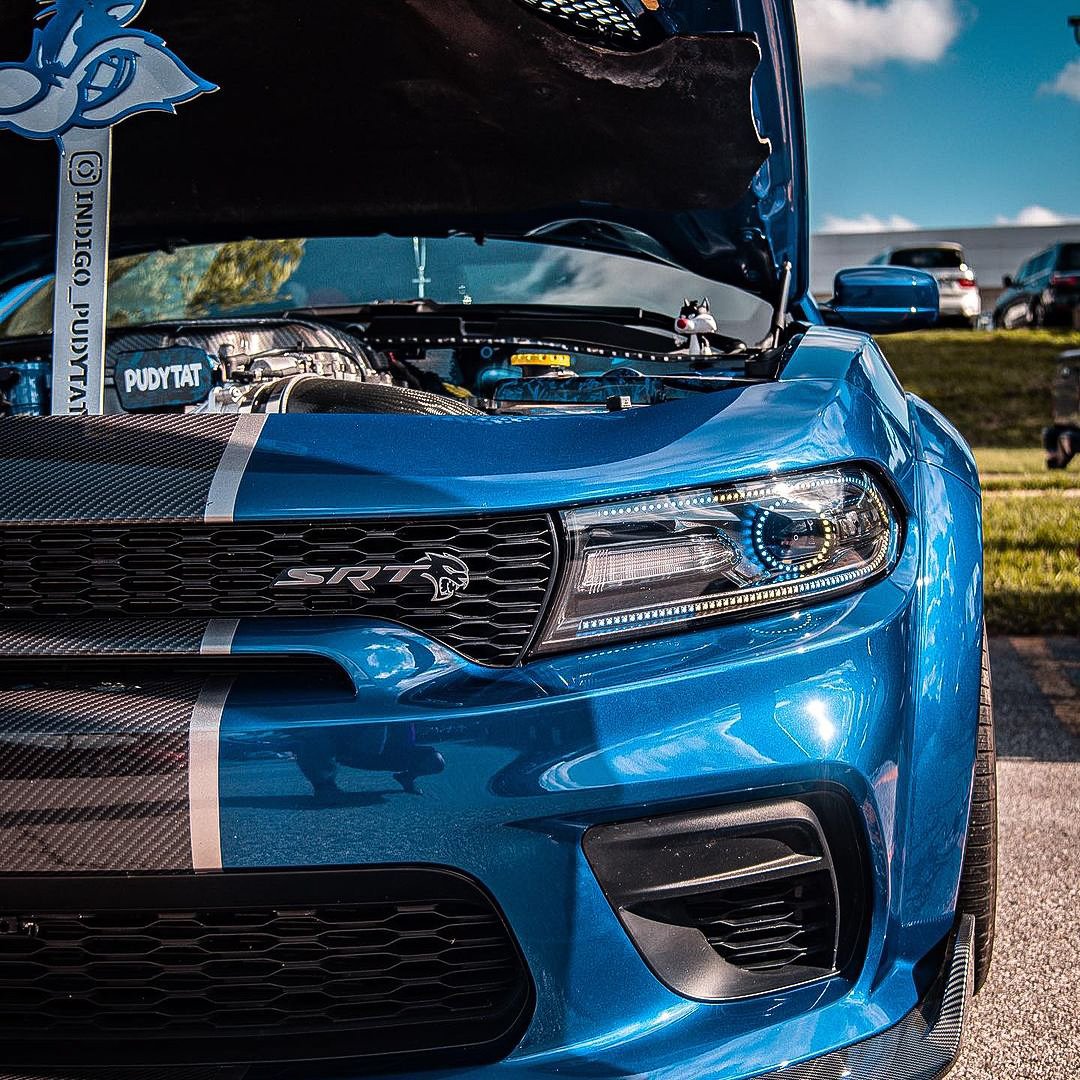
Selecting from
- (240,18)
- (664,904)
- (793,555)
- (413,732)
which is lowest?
(664,904)

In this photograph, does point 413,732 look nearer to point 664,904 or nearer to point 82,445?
point 664,904

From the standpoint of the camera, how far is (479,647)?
1.17 meters

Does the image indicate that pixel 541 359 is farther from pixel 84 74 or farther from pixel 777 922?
pixel 777 922

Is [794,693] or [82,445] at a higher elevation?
[82,445]

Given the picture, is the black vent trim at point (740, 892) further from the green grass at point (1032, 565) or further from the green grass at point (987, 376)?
the green grass at point (987, 376)

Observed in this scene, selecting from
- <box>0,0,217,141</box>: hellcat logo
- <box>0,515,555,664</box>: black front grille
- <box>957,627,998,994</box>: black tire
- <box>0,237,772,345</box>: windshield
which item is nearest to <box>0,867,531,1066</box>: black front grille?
<box>0,515,555,664</box>: black front grille

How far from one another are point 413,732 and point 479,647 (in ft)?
0.39

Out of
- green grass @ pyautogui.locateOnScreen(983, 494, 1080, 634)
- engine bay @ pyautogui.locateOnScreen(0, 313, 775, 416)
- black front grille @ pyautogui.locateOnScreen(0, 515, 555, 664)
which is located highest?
engine bay @ pyautogui.locateOnScreen(0, 313, 775, 416)

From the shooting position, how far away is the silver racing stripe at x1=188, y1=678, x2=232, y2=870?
3.63 feet

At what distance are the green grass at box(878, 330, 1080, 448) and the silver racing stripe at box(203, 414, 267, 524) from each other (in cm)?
911

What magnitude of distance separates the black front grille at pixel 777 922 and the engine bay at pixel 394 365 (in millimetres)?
840

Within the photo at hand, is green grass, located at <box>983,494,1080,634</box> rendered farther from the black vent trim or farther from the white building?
the white building

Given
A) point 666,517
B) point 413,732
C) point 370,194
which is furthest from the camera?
point 370,194

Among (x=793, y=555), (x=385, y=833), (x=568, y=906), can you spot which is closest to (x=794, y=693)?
(x=793, y=555)
